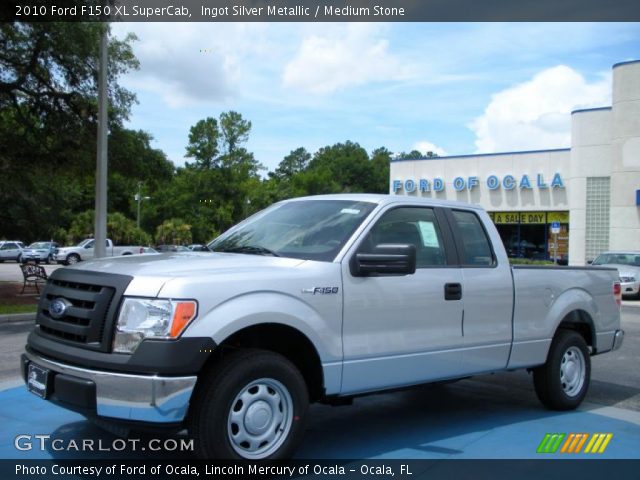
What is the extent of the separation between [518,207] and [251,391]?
35016mm

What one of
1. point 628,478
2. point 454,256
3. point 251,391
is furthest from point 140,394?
point 628,478

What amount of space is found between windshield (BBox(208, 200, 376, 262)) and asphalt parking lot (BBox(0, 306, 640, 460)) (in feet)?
5.03

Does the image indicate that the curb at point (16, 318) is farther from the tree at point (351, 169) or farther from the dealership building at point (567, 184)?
the tree at point (351, 169)

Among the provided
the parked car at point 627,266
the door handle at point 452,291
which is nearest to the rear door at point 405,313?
the door handle at point 452,291

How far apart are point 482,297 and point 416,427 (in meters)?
1.26

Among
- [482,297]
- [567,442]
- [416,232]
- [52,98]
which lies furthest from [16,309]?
[567,442]

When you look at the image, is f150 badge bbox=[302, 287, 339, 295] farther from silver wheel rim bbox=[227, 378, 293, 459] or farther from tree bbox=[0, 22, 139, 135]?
tree bbox=[0, 22, 139, 135]

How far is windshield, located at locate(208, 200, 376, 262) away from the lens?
5121 millimetres

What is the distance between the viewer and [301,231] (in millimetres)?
5383

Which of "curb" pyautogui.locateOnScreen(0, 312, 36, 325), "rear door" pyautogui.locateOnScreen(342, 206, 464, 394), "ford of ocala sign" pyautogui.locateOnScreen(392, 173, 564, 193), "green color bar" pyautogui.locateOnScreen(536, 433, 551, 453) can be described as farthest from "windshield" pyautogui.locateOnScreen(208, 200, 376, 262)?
"ford of ocala sign" pyautogui.locateOnScreen(392, 173, 564, 193)

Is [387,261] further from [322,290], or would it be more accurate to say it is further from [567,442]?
[567,442]

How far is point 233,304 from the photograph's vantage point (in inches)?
168

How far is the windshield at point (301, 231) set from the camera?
5121 mm

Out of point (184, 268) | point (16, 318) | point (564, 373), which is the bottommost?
point (16, 318)
